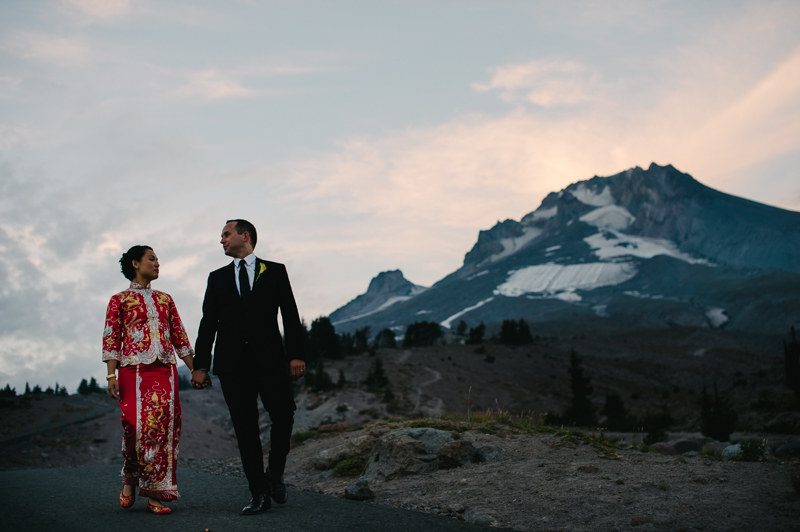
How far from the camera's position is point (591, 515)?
4207 millimetres

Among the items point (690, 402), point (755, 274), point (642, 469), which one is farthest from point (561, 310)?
point (642, 469)

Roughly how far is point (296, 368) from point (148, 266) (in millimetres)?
1711

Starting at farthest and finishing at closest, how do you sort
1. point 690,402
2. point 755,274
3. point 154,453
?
1. point 755,274
2. point 690,402
3. point 154,453

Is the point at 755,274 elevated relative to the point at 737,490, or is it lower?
elevated

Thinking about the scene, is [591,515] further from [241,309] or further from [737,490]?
[241,309]

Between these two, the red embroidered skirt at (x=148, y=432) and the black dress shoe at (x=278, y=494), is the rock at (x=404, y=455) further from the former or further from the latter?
the red embroidered skirt at (x=148, y=432)

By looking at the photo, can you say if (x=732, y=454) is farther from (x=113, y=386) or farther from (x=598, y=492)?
(x=113, y=386)

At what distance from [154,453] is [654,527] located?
12.7 feet

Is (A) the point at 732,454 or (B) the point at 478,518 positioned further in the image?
(A) the point at 732,454

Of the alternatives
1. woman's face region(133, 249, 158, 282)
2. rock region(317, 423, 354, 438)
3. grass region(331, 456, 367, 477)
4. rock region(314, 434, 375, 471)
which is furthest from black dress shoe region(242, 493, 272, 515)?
rock region(317, 423, 354, 438)

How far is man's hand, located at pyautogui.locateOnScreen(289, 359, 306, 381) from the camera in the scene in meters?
4.76

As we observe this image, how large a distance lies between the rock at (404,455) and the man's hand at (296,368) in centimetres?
239

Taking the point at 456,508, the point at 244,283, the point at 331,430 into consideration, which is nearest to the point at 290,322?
the point at 244,283

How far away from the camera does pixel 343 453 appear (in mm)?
7906
